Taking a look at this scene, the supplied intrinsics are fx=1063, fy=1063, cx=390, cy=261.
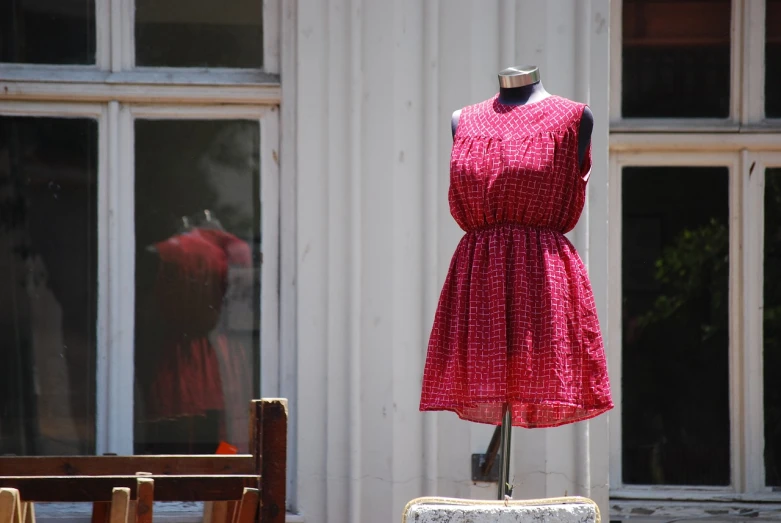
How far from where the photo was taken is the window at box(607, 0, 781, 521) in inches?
137

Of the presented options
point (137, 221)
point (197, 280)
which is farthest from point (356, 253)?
point (137, 221)

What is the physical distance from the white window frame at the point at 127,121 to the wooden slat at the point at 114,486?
39.5 inches

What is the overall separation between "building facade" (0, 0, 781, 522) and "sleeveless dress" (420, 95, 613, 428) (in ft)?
2.41

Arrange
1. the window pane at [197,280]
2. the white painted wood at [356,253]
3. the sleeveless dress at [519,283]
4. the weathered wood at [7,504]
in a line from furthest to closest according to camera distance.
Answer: the window pane at [197,280] → the white painted wood at [356,253] → the sleeveless dress at [519,283] → the weathered wood at [7,504]

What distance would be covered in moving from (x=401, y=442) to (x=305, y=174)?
88 centimetres

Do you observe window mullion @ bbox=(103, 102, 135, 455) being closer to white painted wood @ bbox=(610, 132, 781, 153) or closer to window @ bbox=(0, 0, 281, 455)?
window @ bbox=(0, 0, 281, 455)

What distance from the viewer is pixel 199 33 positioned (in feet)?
11.6

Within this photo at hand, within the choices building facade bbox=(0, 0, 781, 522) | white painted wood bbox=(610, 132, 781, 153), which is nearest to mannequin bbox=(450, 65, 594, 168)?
building facade bbox=(0, 0, 781, 522)

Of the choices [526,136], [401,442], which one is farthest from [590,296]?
[401,442]

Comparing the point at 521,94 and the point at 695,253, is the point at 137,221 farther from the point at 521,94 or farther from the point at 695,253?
the point at 695,253

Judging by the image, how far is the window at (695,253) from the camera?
3480mm

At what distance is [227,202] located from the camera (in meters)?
3.51

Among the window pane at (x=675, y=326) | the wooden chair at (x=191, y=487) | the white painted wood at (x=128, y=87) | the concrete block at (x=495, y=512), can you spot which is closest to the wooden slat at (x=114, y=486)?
the wooden chair at (x=191, y=487)

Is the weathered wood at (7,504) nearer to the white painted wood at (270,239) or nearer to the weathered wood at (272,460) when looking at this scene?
the weathered wood at (272,460)
